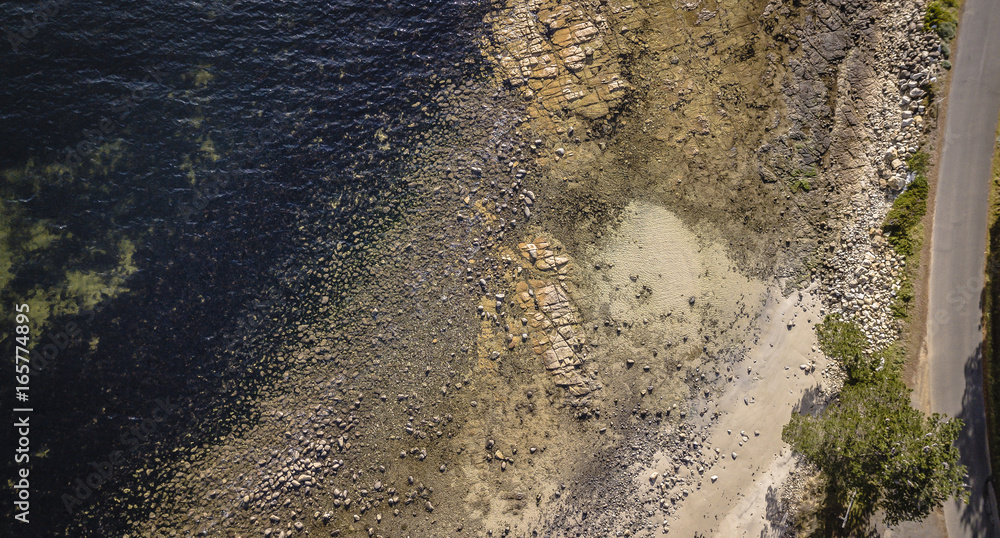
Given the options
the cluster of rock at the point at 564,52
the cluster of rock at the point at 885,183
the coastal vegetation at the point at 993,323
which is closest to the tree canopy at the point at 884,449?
the coastal vegetation at the point at 993,323

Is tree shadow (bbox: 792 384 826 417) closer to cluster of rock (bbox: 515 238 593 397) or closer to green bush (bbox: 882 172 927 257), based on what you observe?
green bush (bbox: 882 172 927 257)

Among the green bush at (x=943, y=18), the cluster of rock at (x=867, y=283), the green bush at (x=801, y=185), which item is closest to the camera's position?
the green bush at (x=943, y=18)

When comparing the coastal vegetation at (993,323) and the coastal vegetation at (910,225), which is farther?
the coastal vegetation at (910,225)

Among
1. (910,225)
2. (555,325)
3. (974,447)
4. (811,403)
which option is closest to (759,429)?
(811,403)

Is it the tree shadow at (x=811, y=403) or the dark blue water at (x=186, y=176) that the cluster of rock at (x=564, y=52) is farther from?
the tree shadow at (x=811, y=403)

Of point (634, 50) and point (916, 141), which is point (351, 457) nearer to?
point (634, 50)

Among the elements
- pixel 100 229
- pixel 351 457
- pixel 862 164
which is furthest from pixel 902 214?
pixel 100 229

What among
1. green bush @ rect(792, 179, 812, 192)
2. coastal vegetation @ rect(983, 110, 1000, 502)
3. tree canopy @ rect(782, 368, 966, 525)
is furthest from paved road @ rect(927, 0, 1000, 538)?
green bush @ rect(792, 179, 812, 192)
